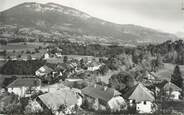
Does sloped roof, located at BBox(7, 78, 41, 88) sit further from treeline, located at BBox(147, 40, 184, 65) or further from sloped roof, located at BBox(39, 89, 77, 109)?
treeline, located at BBox(147, 40, 184, 65)

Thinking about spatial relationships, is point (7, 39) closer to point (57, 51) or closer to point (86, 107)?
point (57, 51)

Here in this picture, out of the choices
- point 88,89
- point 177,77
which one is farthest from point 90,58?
point 177,77

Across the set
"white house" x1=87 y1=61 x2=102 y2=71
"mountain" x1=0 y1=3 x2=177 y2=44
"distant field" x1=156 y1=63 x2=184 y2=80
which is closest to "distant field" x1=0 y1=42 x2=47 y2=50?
"mountain" x1=0 y1=3 x2=177 y2=44

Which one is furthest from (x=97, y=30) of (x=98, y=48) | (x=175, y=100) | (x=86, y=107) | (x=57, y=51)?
(x=175, y=100)

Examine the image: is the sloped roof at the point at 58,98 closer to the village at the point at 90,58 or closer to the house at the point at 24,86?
the village at the point at 90,58

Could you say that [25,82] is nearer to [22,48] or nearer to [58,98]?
[22,48]

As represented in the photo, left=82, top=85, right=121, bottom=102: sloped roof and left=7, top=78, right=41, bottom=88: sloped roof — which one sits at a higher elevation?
left=7, top=78, right=41, bottom=88: sloped roof
